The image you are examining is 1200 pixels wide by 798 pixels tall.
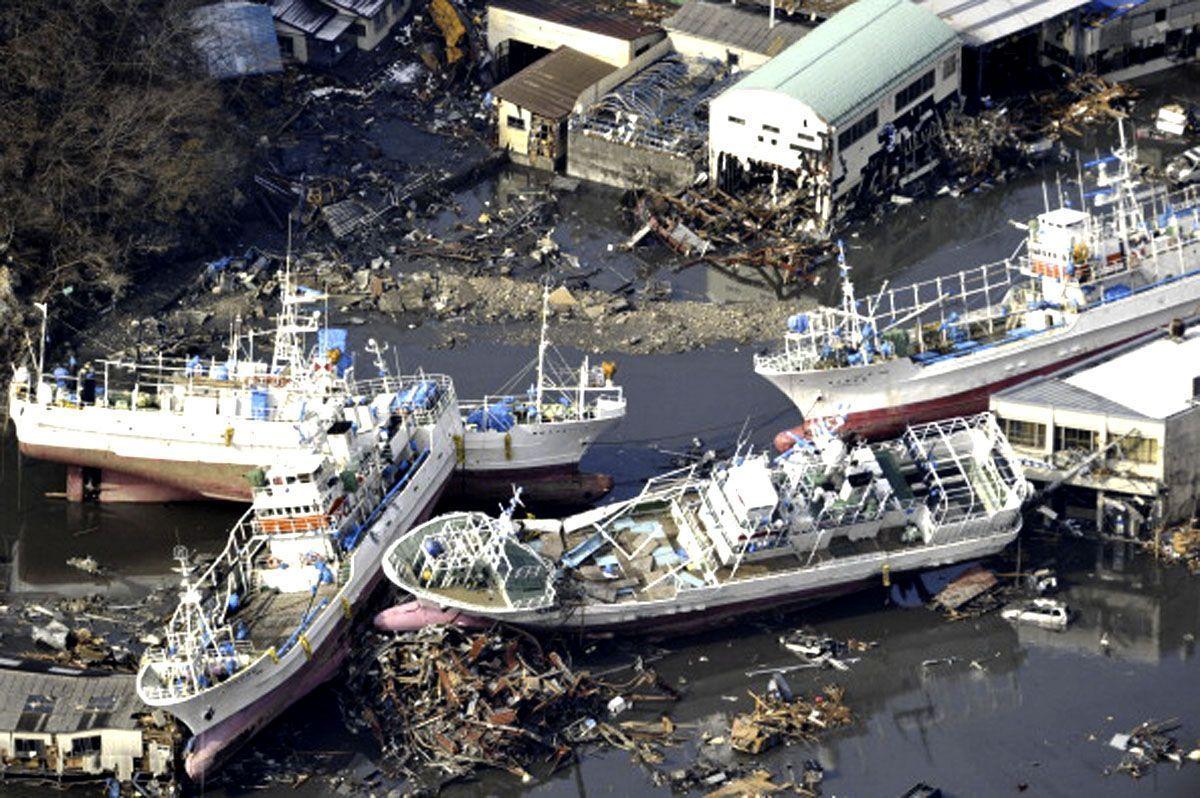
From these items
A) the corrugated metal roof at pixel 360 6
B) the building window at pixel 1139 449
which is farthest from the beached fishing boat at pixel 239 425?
the corrugated metal roof at pixel 360 6

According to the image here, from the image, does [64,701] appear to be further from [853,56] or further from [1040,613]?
[853,56]

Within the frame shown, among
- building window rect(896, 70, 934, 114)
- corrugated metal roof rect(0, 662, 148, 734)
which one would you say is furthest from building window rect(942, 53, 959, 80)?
corrugated metal roof rect(0, 662, 148, 734)

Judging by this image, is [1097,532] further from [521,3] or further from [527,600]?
[521,3]

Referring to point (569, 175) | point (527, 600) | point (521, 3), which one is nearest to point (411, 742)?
point (527, 600)

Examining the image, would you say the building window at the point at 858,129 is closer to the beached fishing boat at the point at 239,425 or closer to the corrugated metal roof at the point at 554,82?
the corrugated metal roof at the point at 554,82

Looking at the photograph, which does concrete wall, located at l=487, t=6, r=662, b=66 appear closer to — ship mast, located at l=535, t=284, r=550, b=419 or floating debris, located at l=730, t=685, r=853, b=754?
ship mast, located at l=535, t=284, r=550, b=419

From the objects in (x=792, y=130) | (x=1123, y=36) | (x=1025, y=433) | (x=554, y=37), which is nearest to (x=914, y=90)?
(x=792, y=130)

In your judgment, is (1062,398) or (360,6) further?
(360,6)

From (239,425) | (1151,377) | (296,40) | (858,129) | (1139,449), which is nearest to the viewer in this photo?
(1139,449)
